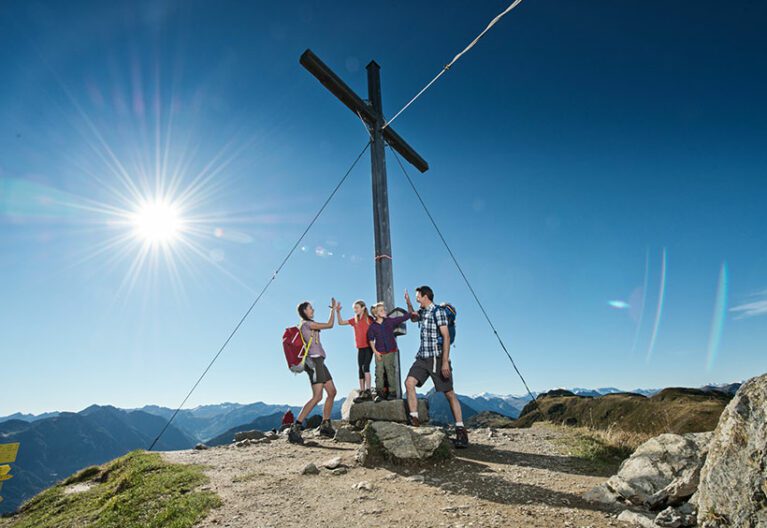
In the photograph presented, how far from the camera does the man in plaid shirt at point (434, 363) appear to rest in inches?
256

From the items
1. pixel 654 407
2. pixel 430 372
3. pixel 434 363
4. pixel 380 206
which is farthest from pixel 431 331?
pixel 654 407

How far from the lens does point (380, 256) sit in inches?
341

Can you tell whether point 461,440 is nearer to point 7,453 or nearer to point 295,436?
point 295,436

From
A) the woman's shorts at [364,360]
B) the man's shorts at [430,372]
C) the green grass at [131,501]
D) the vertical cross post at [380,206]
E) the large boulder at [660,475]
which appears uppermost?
the vertical cross post at [380,206]

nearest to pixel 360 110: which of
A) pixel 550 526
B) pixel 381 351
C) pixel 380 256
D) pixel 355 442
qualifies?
pixel 380 256

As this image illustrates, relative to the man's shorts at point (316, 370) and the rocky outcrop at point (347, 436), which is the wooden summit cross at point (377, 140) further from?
the man's shorts at point (316, 370)

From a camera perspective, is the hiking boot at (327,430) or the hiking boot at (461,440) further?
the hiking boot at (327,430)

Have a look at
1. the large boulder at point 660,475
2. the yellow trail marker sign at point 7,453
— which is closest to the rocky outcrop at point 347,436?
the large boulder at point 660,475

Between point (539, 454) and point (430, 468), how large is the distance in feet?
6.95

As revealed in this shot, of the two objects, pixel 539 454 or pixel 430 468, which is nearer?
pixel 430 468

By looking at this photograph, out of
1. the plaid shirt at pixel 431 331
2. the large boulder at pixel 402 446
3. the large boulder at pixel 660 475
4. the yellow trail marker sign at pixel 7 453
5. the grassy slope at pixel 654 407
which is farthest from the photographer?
the grassy slope at pixel 654 407

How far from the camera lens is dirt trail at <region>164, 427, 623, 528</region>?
11.8 feet

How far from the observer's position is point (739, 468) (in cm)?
254

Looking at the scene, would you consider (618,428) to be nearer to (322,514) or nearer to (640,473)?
(640,473)
